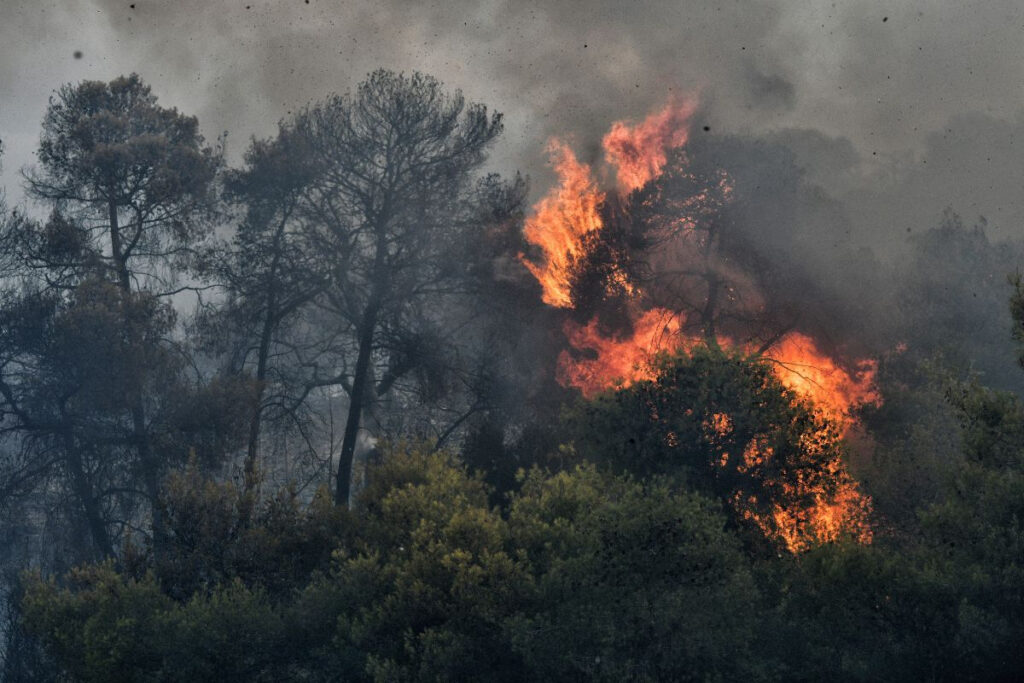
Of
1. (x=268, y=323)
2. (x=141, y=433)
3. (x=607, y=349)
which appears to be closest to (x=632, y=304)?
(x=607, y=349)

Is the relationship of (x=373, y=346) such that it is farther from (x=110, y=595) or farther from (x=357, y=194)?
(x=110, y=595)

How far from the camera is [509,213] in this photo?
33469mm

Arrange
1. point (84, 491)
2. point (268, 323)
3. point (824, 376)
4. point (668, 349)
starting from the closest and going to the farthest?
point (84, 491), point (824, 376), point (668, 349), point (268, 323)

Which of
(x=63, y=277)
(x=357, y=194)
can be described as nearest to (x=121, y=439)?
(x=63, y=277)

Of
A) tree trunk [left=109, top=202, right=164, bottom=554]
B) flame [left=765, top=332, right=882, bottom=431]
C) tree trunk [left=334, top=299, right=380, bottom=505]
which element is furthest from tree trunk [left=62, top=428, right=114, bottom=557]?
flame [left=765, top=332, right=882, bottom=431]

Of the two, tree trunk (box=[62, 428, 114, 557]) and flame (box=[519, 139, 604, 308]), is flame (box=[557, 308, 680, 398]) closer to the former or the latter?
flame (box=[519, 139, 604, 308])

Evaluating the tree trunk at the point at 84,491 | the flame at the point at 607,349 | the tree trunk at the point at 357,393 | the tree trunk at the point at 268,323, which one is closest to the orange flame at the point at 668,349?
the flame at the point at 607,349

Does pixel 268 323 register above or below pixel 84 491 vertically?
above

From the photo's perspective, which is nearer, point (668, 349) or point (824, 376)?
point (824, 376)

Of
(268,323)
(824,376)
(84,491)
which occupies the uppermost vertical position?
(268,323)

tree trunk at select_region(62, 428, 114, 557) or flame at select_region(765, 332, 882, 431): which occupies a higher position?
flame at select_region(765, 332, 882, 431)

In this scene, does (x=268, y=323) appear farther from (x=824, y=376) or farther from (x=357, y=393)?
(x=824, y=376)

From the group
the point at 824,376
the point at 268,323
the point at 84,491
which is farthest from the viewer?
the point at 268,323

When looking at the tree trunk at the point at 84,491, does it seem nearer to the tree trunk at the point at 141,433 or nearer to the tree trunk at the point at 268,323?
the tree trunk at the point at 141,433
